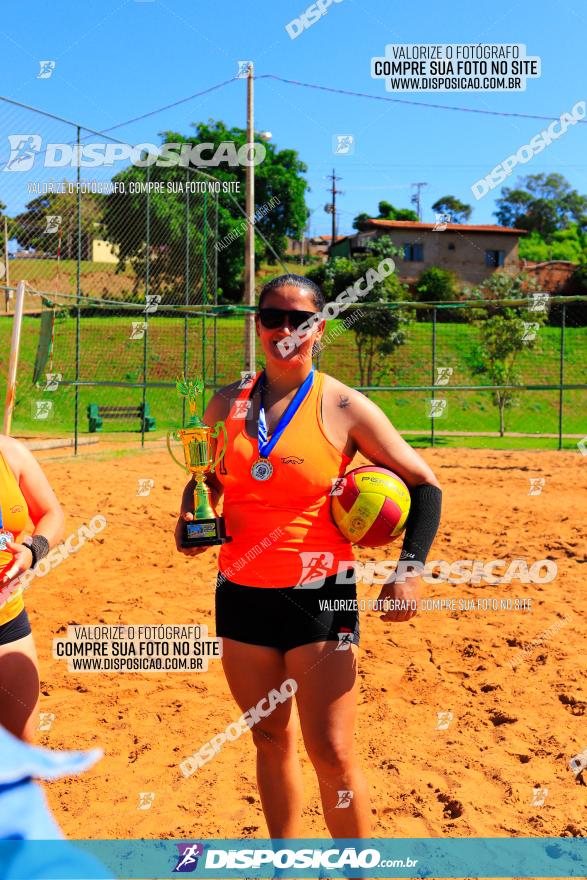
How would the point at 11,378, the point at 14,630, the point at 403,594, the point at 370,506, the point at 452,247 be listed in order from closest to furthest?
the point at 403,594
the point at 370,506
the point at 14,630
the point at 11,378
the point at 452,247

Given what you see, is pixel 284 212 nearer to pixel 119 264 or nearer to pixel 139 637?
pixel 119 264

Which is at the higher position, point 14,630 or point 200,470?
point 200,470

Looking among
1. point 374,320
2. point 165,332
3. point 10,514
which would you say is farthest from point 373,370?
point 10,514

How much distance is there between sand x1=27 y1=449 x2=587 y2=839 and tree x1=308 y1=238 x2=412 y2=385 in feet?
45.0

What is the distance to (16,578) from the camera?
8.20 feet

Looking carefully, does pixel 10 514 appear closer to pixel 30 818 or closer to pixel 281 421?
pixel 281 421

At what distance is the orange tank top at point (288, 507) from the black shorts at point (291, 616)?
4 centimetres

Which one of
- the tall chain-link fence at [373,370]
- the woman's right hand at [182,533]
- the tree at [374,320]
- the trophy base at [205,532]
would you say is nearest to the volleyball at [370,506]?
the trophy base at [205,532]

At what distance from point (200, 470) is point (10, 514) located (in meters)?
0.66

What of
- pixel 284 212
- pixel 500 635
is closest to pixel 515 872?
pixel 500 635

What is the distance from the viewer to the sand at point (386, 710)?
3217 mm

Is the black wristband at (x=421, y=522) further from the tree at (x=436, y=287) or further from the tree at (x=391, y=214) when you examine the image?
the tree at (x=391, y=214)

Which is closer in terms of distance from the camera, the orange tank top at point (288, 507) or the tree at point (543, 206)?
the orange tank top at point (288, 507)

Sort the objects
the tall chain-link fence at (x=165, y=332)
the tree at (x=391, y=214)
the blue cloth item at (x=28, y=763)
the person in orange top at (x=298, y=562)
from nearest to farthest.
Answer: the blue cloth item at (x=28, y=763) < the person in orange top at (x=298, y=562) < the tall chain-link fence at (x=165, y=332) < the tree at (x=391, y=214)
